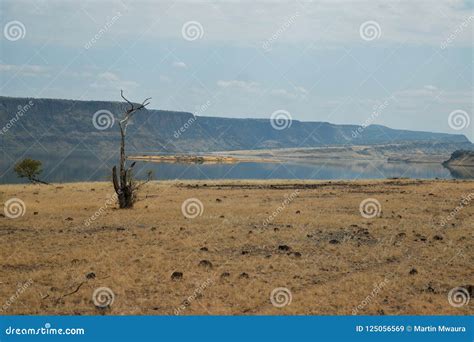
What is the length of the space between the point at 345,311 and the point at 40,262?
423 inches

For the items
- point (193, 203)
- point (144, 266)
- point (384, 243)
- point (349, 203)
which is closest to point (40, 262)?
point (144, 266)

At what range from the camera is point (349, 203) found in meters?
37.9

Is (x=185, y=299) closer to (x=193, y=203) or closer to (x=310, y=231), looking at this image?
(x=310, y=231)
